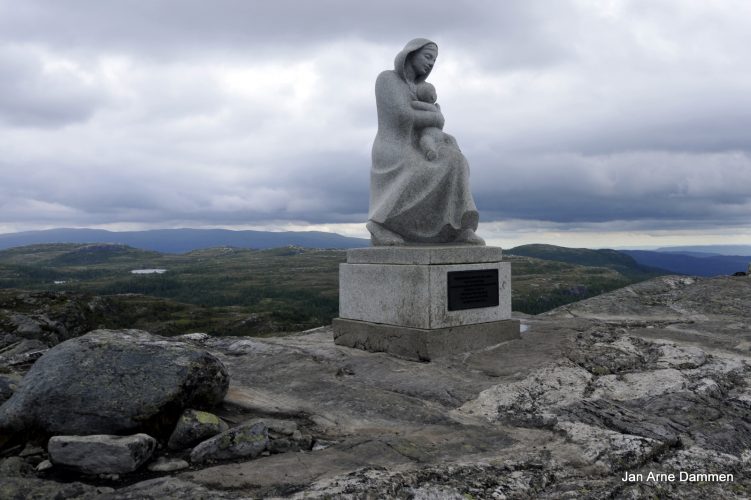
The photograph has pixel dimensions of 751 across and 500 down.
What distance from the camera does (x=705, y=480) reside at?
441cm

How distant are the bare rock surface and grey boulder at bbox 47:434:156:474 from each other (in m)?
0.19

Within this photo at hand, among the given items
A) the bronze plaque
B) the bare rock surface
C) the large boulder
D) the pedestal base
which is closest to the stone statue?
the bronze plaque

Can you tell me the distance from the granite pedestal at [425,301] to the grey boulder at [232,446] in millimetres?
3488

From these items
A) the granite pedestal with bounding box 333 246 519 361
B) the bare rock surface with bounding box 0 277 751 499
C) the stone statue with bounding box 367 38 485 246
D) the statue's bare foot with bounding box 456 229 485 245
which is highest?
the stone statue with bounding box 367 38 485 246

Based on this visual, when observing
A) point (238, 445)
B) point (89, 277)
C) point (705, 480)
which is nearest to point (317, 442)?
point (238, 445)

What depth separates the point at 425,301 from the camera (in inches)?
315

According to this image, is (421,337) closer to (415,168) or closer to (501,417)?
(501,417)

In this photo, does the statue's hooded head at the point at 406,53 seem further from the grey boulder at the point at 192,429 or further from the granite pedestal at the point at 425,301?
the grey boulder at the point at 192,429

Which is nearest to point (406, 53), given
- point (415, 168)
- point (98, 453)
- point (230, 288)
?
point (415, 168)

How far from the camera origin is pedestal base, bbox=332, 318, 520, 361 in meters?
7.92

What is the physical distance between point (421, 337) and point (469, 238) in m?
2.04

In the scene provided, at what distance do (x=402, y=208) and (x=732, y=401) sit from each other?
497 centimetres

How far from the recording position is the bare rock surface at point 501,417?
4.16 metres

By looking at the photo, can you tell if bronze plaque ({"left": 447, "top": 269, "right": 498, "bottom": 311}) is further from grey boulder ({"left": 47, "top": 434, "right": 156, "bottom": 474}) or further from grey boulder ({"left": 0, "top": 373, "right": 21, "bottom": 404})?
grey boulder ({"left": 0, "top": 373, "right": 21, "bottom": 404})
